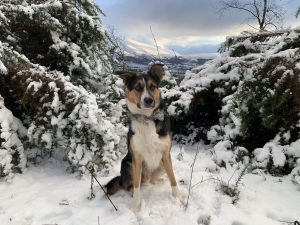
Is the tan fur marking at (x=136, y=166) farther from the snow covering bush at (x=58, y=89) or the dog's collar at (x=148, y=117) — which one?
the snow covering bush at (x=58, y=89)

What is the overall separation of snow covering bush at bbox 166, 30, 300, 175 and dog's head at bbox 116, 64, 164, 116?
1900mm

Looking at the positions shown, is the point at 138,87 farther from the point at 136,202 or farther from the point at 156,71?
the point at 136,202

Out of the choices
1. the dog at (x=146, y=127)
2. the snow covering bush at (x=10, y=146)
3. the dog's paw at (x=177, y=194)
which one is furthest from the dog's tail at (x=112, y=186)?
the snow covering bush at (x=10, y=146)

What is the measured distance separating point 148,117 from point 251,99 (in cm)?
216

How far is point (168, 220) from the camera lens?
461 cm

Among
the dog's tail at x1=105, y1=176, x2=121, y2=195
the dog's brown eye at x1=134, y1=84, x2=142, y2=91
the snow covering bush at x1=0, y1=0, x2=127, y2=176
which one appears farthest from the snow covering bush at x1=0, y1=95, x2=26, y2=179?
the dog's brown eye at x1=134, y1=84, x2=142, y2=91

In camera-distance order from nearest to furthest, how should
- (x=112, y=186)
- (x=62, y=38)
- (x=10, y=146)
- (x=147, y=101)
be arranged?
(x=147, y=101) → (x=112, y=186) → (x=10, y=146) → (x=62, y=38)

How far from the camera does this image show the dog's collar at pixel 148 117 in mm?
5043

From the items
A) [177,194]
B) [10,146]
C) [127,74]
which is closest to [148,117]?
[127,74]

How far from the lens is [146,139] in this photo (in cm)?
502

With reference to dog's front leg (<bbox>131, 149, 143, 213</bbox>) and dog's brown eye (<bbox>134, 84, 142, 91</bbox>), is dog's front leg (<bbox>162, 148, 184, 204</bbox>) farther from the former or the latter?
dog's brown eye (<bbox>134, 84, 142, 91</bbox>)

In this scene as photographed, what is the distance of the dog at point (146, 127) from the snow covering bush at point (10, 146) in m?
2.17

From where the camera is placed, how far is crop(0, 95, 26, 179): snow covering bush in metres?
6.19

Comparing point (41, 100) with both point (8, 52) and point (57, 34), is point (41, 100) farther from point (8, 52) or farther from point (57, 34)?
point (57, 34)
